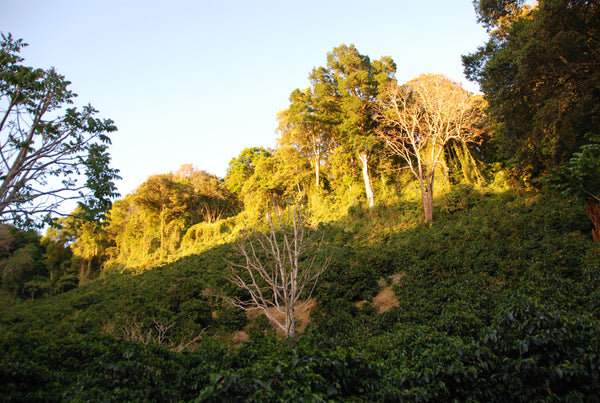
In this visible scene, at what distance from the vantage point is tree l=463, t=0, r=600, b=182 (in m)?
8.88

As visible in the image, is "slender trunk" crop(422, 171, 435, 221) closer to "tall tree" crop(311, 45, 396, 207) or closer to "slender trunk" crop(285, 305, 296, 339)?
"tall tree" crop(311, 45, 396, 207)

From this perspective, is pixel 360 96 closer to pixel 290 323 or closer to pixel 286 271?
pixel 286 271

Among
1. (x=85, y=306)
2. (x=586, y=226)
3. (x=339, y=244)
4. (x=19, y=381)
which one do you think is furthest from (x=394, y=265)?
(x=85, y=306)

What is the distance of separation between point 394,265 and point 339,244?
12.8 ft

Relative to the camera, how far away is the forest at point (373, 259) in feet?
12.4

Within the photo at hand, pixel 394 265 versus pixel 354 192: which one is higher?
pixel 354 192

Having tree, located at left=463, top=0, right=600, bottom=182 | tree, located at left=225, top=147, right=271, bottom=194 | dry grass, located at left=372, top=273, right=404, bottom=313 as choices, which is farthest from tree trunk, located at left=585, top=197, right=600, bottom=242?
tree, located at left=225, top=147, right=271, bottom=194

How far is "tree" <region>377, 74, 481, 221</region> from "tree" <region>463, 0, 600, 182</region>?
4619mm

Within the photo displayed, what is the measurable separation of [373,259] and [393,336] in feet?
23.0

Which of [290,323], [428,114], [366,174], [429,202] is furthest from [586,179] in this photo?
[366,174]

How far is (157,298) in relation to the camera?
13000mm

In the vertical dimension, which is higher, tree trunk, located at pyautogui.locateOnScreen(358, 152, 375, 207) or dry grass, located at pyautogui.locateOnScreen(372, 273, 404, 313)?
tree trunk, located at pyautogui.locateOnScreen(358, 152, 375, 207)

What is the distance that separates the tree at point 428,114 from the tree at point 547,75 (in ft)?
15.2

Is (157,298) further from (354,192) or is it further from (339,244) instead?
(354,192)
